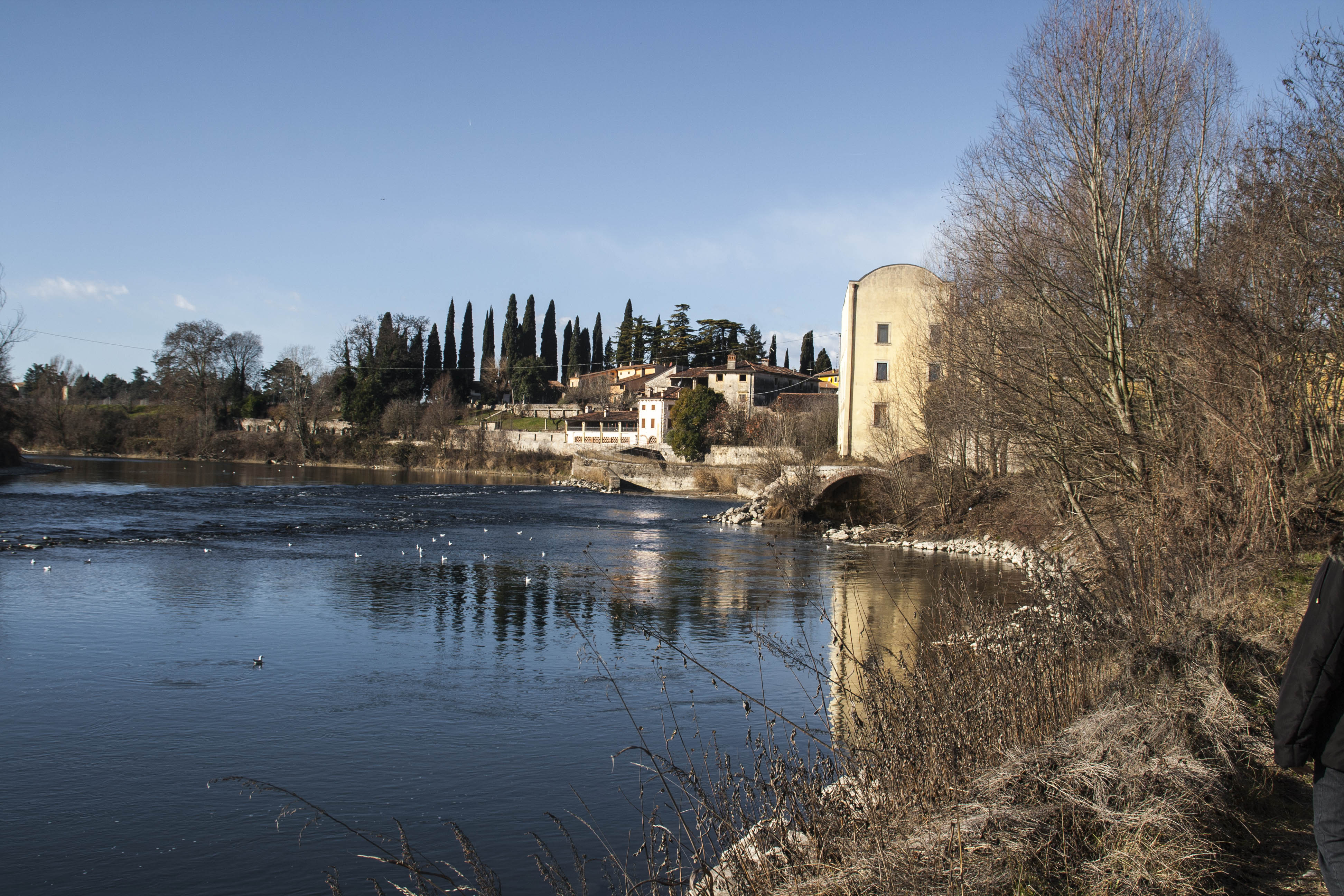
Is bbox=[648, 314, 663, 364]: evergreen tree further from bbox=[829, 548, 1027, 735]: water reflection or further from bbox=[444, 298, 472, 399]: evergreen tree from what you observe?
bbox=[829, 548, 1027, 735]: water reflection

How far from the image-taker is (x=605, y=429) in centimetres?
8669

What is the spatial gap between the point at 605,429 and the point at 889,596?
70.0 metres

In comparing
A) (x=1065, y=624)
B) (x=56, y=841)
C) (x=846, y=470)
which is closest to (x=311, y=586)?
(x=56, y=841)

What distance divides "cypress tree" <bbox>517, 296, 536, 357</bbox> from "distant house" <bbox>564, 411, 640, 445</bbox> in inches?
780

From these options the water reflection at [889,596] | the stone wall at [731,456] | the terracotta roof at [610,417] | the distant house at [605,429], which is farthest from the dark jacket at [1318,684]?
the terracotta roof at [610,417]

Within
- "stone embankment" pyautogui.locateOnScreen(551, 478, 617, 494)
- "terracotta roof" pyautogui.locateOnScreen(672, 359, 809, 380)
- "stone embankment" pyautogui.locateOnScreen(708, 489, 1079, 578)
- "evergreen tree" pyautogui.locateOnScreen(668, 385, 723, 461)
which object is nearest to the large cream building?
"stone embankment" pyautogui.locateOnScreen(708, 489, 1079, 578)

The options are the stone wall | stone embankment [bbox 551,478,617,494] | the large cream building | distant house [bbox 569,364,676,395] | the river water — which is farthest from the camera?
distant house [bbox 569,364,676,395]

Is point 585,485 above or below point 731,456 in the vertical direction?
below

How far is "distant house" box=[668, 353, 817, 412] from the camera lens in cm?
7806

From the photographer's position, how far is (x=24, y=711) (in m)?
9.61

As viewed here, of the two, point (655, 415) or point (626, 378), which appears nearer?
point (655, 415)

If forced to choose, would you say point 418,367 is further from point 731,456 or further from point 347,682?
point 347,682

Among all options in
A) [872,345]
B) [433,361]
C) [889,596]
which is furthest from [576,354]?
[889,596]

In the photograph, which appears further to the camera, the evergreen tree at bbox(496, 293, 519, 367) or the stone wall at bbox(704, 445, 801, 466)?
the evergreen tree at bbox(496, 293, 519, 367)
